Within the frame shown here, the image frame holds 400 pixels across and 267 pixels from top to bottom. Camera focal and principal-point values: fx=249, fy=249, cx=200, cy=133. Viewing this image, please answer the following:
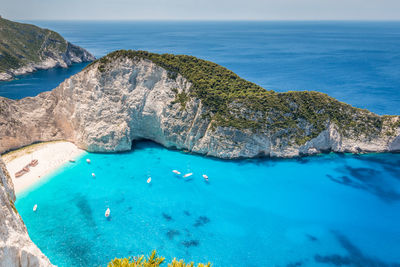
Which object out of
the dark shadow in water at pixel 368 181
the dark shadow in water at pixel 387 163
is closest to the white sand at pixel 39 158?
the dark shadow in water at pixel 368 181

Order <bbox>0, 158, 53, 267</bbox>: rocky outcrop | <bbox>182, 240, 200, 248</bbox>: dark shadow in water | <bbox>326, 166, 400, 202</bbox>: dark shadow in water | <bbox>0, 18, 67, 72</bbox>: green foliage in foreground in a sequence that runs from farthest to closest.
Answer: <bbox>0, 18, 67, 72</bbox>: green foliage in foreground → <bbox>326, 166, 400, 202</bbox>: dark shadow in water → <bbox>182, 240, 200, 248</bbox>: dark shadow in water → <bbox>0, 158, 53, 267</bbox>: rocky outcrop

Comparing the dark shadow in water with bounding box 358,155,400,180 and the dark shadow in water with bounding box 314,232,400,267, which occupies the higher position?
the dark shadow in water with bounding box 358,155,400,180

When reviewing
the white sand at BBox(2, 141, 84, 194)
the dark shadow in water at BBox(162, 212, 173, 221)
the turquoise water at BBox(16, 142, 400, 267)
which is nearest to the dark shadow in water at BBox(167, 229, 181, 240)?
the turquoise water at BBox(16, 142, 400, 267)

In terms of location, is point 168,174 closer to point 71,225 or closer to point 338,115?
point 71,225

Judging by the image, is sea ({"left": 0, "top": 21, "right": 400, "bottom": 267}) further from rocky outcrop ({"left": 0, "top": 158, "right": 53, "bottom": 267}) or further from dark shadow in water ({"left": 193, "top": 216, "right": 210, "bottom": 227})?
rocky outcrop ({"left": 0, "top": 158, "right": 53, "bottom": 267})

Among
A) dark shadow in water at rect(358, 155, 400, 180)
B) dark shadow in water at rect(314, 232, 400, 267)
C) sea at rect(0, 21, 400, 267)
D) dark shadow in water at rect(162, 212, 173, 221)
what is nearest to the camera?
dark shadow in water at rect(314, 232, 400, 267)

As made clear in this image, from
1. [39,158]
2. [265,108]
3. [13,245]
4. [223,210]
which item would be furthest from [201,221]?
[39,158]

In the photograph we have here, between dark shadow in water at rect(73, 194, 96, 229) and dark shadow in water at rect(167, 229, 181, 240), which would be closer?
dark shadow in water at rect(167, 229, 181, 240)
